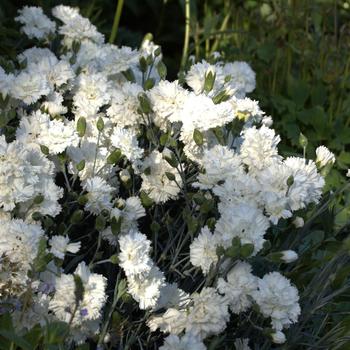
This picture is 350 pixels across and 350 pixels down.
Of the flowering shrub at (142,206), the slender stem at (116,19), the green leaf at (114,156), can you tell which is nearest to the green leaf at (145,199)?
the flowering shrub at (142,206)

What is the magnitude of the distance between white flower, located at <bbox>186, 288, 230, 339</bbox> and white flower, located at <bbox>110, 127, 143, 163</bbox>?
0.43 m

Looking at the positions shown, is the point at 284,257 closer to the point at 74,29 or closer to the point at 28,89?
the point at 28,89

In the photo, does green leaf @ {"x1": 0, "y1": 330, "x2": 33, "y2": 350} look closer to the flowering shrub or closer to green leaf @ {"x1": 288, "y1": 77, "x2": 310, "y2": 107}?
the flowering shrub

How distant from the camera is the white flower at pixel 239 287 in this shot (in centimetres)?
181

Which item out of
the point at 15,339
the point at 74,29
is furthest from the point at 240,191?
the point at 74,29

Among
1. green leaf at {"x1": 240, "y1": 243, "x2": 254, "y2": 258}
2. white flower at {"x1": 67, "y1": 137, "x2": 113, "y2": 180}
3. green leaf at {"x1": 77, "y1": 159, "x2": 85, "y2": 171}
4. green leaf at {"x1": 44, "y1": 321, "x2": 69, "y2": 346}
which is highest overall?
green leaf at {"x1": 240, "y1": 243, "x2": 254, "y2": 258}

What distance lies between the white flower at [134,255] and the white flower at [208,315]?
15 cm

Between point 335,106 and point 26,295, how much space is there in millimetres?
1940

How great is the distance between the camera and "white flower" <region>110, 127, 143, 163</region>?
2.05 m

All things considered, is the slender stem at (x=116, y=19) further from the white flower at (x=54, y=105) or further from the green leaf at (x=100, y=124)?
the green leaf at (x=100, y=124)

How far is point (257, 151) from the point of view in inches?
81.0

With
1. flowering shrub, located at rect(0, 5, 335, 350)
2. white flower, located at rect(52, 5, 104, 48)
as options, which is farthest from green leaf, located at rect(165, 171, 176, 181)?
white flower, located at rect(52, 5, 104, 48)

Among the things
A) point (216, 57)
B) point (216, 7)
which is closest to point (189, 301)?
point (216, 57)

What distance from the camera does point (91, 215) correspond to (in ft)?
7.05
